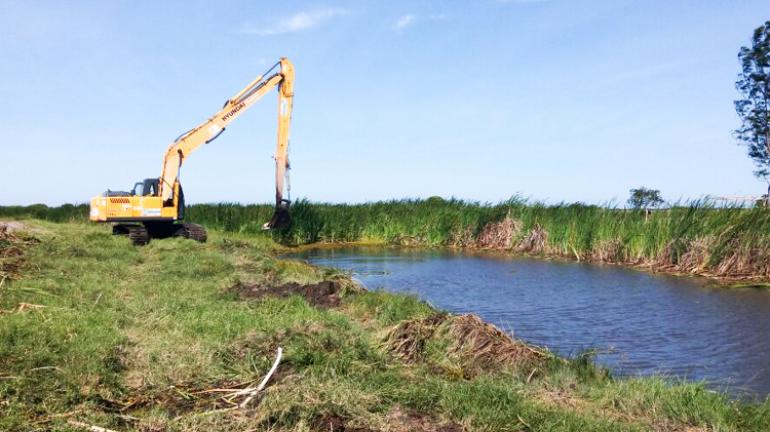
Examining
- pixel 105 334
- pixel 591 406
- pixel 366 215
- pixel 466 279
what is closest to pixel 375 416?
pixel 591 406

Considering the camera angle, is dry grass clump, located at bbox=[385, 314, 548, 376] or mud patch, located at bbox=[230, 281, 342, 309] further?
mud patch, located at bbox=[230, 281, 342, 309]

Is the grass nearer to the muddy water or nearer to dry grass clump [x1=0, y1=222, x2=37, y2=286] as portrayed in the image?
the muddy water

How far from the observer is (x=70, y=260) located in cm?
1296

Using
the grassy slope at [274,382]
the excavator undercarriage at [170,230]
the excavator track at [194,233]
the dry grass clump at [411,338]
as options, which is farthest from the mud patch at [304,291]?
the excavator undercarriage at [170,230]

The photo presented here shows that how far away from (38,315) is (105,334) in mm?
1372

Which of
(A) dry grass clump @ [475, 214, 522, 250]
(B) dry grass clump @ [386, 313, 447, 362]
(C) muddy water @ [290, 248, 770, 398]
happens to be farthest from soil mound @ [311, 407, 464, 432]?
(A) dry grass clump @ [475, 214, 522, 250]

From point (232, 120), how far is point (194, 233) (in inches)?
163

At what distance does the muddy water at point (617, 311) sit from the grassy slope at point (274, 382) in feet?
7.02

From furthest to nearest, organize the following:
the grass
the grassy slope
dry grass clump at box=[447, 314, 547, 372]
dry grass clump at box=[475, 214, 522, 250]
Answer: dry grass clump at box=[475, 214, 522, 250] < the grass < dry grass clump at box=[447, 314, 547, 372] < the grassy slope

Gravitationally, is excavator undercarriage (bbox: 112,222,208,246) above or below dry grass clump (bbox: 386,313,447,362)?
above

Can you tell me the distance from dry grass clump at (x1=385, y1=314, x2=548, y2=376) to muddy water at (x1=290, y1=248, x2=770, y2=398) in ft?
4.84

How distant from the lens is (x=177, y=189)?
20.5 meters

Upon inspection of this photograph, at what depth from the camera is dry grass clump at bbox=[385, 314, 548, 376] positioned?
7219mm

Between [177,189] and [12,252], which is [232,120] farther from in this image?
[12,252]
